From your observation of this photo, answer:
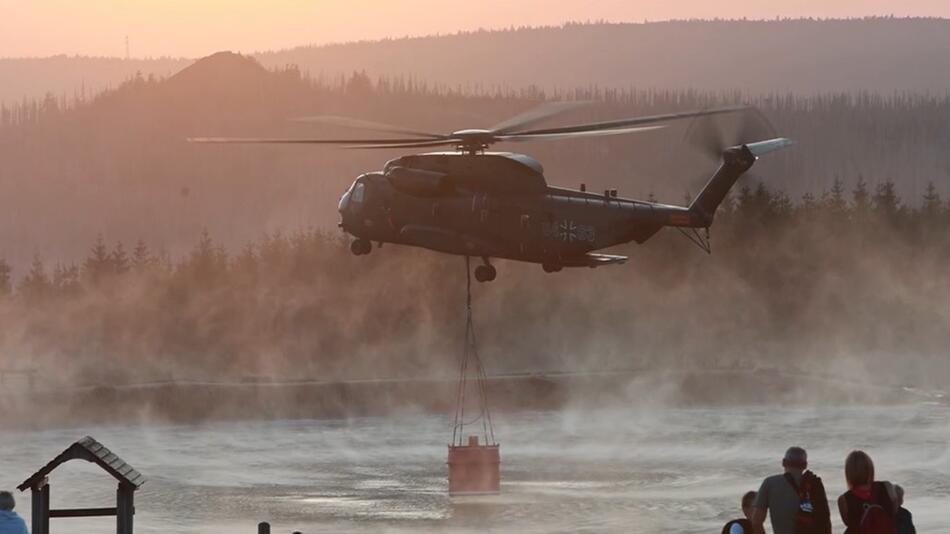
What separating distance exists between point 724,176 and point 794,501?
26919 mm

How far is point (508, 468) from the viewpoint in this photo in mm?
79750

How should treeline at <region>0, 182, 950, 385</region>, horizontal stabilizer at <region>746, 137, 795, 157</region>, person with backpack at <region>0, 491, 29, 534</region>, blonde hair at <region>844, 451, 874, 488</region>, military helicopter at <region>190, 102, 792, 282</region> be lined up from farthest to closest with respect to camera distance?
treeline at <region>0, 182, 950, 385</region> < military helicopter at <region>190, 102, 792, 282</region> < horizontal stabilizer at <region>746, 137, 795, 157</region> < person with backpack at <region>0, 491, 29, 534</region> < blonde hair at <region>844, 451, 874, 488</region>

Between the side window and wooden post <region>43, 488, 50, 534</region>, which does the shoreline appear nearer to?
the side window

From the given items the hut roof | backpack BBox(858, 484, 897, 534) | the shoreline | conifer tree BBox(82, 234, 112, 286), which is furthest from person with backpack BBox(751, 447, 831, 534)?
conifer tree BBox(82, 234, 112, 286)

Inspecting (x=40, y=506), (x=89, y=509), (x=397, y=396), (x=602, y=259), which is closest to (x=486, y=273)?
(x=602, y=259)

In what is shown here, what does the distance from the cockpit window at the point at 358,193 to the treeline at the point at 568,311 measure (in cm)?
9190

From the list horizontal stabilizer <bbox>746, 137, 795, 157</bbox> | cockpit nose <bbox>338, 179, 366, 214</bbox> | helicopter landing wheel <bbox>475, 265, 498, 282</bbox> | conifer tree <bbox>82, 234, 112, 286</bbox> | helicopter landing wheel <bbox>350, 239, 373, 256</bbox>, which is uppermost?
conifer tree <bbox>82, 234, 112, 286</bbox>

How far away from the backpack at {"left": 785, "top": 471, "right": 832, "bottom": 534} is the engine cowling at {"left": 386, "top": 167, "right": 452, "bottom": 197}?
87.1 ft

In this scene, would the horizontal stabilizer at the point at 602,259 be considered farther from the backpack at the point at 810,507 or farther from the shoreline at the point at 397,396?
the shoreline at the point at 397,396

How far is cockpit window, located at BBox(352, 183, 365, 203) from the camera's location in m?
47.1

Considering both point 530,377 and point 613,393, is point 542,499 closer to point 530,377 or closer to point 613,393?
point 530,377

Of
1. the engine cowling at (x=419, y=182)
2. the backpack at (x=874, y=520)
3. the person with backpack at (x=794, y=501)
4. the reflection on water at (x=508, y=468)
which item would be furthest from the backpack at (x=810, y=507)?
the reflection on water at (x=508, y=468)

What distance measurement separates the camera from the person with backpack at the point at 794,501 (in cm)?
1966

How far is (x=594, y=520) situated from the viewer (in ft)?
194
